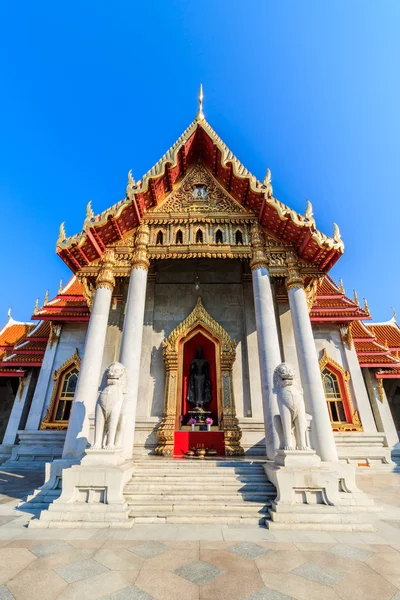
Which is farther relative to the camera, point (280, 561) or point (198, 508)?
point (198, 508)

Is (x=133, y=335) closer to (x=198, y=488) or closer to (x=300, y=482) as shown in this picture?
(x=198, y=488)

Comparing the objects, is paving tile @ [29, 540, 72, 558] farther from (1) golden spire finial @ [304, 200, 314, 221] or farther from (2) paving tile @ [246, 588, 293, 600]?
(1) golden spire finial @ [304, 200, 314, 221]

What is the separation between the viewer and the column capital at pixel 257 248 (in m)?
8.17

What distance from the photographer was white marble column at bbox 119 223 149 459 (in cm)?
626

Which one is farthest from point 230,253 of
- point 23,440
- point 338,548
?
point 23,440

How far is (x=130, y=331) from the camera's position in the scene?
7.10 m

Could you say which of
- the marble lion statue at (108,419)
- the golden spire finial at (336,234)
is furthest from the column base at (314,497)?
the golden spire finial at (336,234)

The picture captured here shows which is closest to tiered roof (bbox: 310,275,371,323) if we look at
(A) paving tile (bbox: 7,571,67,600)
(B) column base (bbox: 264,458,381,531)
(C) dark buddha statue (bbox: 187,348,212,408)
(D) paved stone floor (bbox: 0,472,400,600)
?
(C) dark buddha statue (bbox: 187,348,212,408)

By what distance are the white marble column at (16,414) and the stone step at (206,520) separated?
8.53 meters

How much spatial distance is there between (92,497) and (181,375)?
4.80 m

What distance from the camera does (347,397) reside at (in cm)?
995

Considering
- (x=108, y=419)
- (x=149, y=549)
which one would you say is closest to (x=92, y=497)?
(x=108, y=419)

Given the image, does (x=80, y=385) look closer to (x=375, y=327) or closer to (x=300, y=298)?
(x=300, y=298)

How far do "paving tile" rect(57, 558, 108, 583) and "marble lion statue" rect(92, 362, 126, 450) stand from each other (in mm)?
2146
